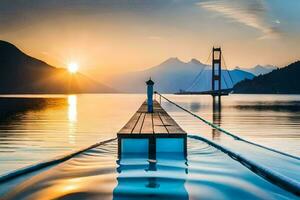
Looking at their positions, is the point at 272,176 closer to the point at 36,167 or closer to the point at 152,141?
the point at 152,141

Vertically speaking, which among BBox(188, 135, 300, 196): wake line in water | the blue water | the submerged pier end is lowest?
the blue water

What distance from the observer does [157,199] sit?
709 centimetres

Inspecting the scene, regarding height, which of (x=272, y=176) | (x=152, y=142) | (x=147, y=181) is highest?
(x=152, y=142)

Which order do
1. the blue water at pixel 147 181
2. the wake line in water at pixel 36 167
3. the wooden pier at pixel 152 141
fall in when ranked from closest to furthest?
the blue water at pixel 147 181 < the wake line in water at pixel 36 167 < the wooden pier at pixel 152 141

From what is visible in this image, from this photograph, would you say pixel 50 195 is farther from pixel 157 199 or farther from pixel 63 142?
pixel 63 142

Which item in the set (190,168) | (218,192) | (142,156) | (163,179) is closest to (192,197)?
(218,192)

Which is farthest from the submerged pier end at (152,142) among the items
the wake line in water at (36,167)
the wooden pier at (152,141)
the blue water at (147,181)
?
the wake line in water at (36,167)

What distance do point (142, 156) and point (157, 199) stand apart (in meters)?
4.39

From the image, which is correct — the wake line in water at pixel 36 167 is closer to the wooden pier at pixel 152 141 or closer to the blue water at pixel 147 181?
the blue water at pixel 147 181

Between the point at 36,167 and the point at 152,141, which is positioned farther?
the point at 152,141

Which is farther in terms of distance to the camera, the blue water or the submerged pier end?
the submerged pier end

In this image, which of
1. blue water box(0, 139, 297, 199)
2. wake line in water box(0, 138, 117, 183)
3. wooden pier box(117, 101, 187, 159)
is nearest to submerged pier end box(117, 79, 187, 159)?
wooden pier box(117, 101, 187, 159)

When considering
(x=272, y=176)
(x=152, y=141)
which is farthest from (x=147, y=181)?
(x=152, y=141)

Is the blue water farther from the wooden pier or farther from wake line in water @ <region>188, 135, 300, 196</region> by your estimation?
the wooden pier
